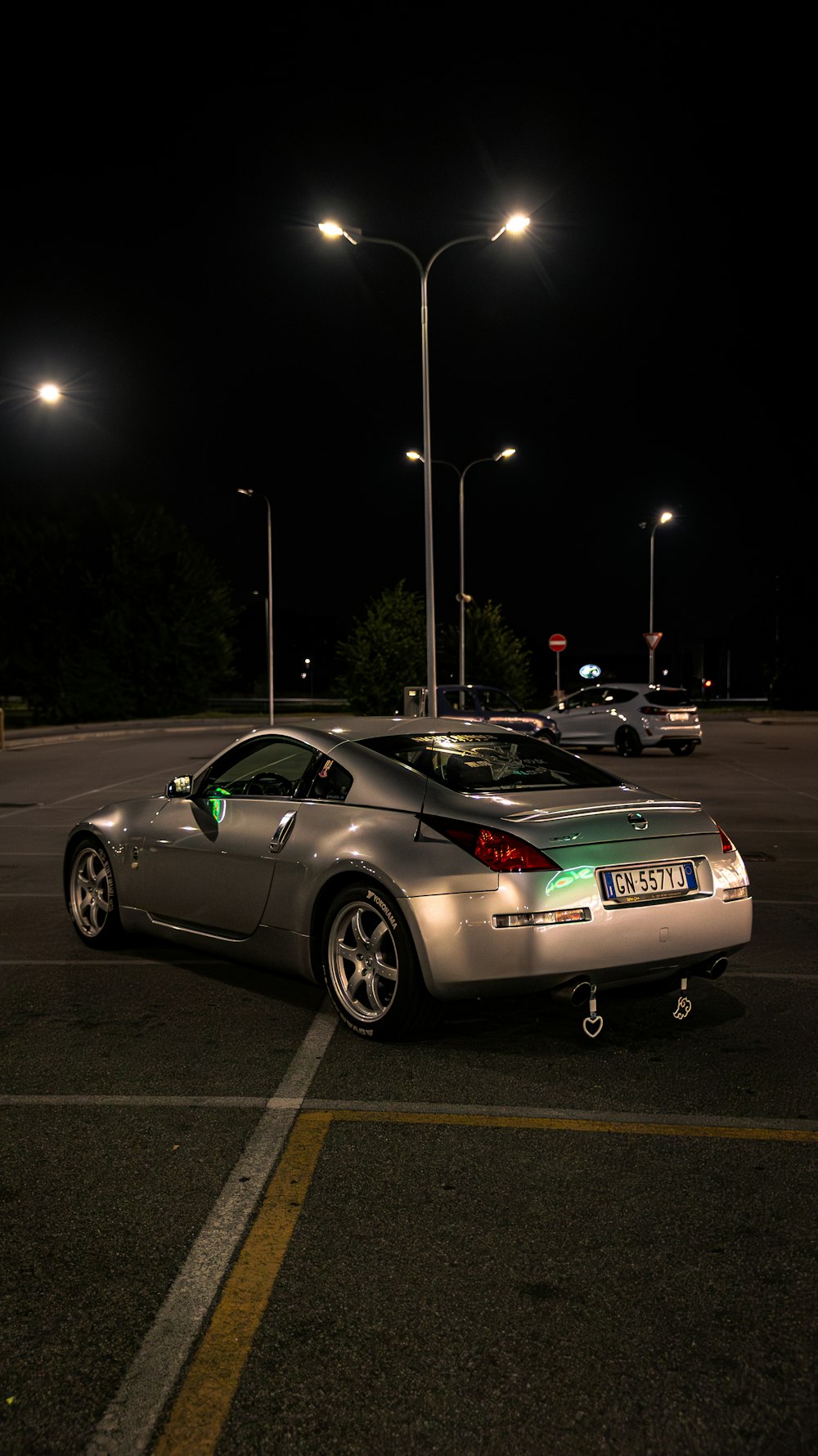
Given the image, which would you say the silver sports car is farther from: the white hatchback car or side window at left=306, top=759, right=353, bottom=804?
the white hatchback car

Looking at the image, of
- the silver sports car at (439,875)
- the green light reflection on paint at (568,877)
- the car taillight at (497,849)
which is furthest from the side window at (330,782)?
the green light reflection on paint at (568,877)

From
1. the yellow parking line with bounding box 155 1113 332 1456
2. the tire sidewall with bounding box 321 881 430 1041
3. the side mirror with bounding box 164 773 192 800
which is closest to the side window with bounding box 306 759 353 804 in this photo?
the tire sidewall with bounding box 321 881 430 1041

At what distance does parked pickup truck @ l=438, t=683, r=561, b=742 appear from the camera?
26688mm

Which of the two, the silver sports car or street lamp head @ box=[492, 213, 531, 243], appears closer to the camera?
the silver sports car

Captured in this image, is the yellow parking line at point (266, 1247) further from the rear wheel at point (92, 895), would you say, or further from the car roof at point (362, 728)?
the rear wheel at point (92, 895)

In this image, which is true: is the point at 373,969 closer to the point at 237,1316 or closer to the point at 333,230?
the point at 237,1316

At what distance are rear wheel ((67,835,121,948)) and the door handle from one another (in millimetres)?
1626

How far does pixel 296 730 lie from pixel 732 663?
148 metres

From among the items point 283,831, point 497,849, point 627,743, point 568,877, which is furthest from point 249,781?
point 627,743

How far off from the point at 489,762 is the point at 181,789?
1753 millimetres

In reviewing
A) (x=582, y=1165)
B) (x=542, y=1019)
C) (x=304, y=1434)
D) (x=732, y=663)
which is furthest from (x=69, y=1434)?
(x=732, y=663)

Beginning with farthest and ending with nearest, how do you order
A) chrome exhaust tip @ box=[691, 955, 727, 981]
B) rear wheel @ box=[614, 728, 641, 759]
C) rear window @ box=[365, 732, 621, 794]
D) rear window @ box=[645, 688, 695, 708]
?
rear wheel @ box=[614, 728, 641, 759]
rear window @ box=[645, 688, 695, 708]
rear window @ box=[365, 732, 621, 794]
chrome exhaust tip @ box=[691, 955, 727, 981]

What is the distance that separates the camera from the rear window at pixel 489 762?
6.30m

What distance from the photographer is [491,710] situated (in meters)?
27.7
